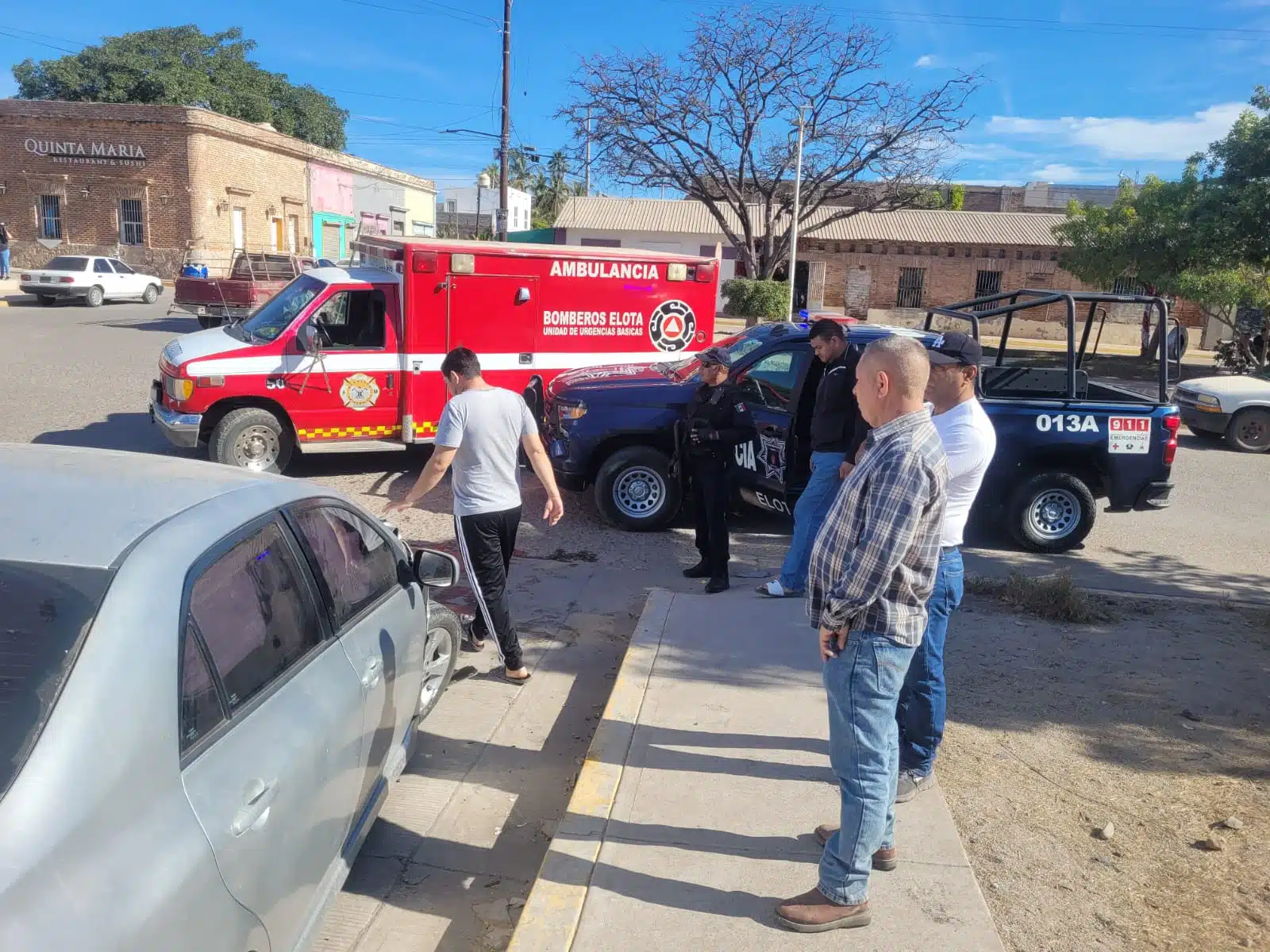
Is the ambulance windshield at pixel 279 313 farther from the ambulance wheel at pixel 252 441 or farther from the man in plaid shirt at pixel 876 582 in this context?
the man in plaid shirt at pixel 876 582

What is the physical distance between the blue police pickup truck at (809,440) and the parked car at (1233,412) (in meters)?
6.56

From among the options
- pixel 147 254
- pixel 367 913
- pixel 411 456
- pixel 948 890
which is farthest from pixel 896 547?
pixel 147 254

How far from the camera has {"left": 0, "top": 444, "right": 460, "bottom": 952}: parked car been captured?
1852mm

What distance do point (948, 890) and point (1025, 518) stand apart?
534 cm

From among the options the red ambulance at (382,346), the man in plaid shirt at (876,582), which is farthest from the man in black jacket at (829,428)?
the red ambulance at (382,346)

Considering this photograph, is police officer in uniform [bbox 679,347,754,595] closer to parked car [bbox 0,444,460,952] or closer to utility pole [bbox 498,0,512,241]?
parked car [bbox 0,444,460,952]

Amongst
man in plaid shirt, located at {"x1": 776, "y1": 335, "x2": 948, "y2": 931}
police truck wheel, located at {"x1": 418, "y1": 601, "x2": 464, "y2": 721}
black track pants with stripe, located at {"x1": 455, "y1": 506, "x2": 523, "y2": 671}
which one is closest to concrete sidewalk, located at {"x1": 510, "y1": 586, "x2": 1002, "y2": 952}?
man in plaid shirt, located at {"x1": 776, "y1": 335, "x2": 948, "y2": 931}

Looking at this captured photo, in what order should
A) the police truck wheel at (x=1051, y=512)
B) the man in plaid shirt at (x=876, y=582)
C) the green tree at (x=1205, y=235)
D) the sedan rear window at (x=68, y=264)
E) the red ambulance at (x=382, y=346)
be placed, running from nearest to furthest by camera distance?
the man in plaid shirt at (x=876, y=582) → the police truck wheel at (x=1051, y=512) → the red ambulance at (x=382, y=346) → the green tree at (x=1205, y=235) → the sedan rear window at (x=68, y=264)

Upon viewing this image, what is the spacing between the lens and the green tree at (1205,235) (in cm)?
1845

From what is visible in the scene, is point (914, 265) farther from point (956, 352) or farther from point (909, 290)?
point (956, 352)

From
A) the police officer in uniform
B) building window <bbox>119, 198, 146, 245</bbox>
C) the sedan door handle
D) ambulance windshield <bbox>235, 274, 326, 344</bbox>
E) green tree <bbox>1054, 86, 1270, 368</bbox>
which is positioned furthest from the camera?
building window <bbox>119, 198, 146, 245</bbox>

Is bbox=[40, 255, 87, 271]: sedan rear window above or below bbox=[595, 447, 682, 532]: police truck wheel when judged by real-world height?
above

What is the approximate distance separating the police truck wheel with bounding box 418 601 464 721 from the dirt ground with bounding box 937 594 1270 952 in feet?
7.75

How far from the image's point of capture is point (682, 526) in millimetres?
8711
